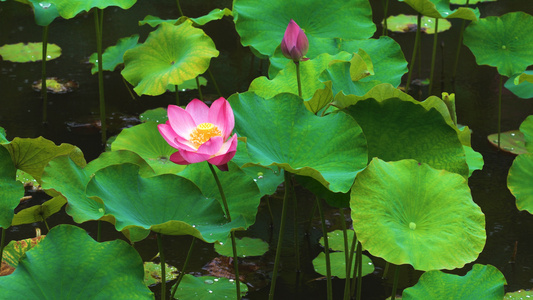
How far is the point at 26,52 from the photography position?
9.70 feet

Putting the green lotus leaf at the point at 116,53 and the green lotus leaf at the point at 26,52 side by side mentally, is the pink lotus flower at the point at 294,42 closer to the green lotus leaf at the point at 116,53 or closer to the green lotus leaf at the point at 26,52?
the green lotus leaf at the point at 116,53

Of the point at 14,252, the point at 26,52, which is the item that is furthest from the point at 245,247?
the point at 26,52

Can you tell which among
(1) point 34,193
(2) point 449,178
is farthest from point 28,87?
(2) point 449,178

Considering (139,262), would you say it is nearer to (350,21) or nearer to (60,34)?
(350,21)

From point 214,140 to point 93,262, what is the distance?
0.28 metres

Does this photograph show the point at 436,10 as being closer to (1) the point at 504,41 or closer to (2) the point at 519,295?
(1) the point at 504,41

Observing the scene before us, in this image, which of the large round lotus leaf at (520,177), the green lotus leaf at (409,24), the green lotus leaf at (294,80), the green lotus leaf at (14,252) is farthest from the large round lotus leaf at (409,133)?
the green lotus leaf at (409,24)

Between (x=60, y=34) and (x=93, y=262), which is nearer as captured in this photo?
(x=93, y=262)

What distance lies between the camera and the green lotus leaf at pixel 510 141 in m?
2.28

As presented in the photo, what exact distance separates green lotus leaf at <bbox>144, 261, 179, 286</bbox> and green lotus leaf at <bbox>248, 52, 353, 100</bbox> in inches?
20.8

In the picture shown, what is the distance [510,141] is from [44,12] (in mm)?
1666

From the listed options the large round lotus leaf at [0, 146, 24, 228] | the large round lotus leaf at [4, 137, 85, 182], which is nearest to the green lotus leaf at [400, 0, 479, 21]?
the large round lotus leaf at [4, 137, 85, 182]

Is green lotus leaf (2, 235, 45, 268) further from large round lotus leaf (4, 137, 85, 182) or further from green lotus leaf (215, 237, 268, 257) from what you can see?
green lotus leaf (215, 237, 268, 257)

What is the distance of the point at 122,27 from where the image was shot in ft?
10.7
